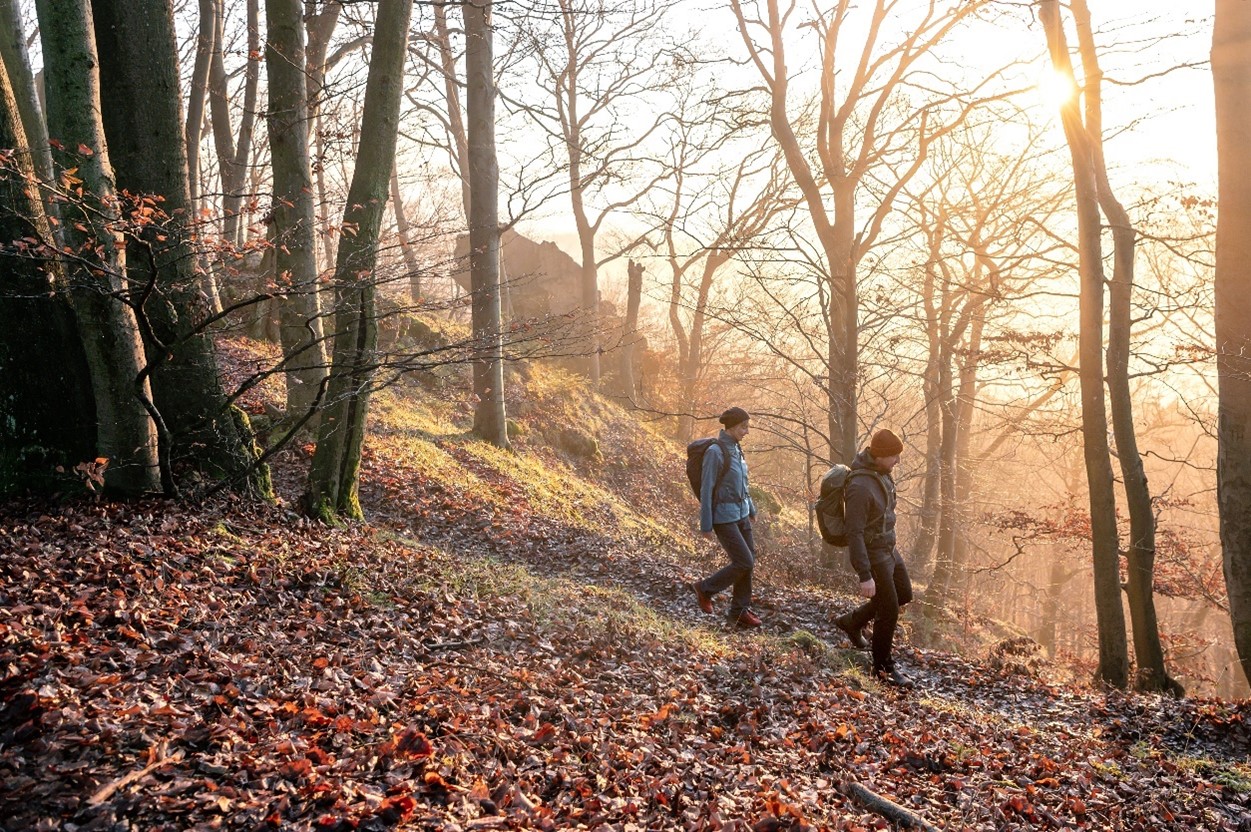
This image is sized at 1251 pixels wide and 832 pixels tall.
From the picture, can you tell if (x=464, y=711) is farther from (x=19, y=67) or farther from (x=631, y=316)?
(x=631, y=316)

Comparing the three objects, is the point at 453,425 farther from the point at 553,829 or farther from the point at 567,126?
the point at 553,829

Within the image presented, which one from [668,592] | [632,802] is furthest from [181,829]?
[668,592]

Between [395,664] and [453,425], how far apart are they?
1084 cm

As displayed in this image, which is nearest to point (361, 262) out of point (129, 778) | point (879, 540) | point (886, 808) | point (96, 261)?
point (96, 261)

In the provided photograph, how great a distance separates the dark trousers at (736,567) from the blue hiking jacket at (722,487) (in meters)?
0.12

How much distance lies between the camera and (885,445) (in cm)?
673

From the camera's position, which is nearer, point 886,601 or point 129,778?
point 129,778

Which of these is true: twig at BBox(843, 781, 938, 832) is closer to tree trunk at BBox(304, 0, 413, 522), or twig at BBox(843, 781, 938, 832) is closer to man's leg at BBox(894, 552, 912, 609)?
man's leg at BBox(894, 552, 912, 609)

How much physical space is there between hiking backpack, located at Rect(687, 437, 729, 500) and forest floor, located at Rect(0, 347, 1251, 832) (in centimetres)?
142

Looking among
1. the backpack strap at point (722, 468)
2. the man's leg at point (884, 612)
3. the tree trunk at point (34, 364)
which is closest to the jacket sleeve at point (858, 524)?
the man's leg at point (884, 612)

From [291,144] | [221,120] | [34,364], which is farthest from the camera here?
[221,120]

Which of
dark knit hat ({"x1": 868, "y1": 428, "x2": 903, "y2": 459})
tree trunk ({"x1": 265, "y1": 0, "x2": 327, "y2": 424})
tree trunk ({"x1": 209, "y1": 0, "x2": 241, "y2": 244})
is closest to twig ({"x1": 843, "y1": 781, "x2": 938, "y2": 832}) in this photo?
dark knit hat ({"x1": 868, "y1": 428, "x2": 903, "y2": 459})

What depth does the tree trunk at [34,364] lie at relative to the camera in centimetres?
593

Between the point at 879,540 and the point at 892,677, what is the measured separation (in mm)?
1293
